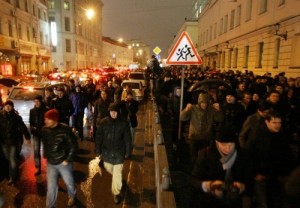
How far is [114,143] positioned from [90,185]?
1.49 m

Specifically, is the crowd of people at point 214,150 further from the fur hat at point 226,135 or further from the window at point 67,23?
the window at point 67,23

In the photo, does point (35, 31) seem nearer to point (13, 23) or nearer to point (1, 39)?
point (13, 23)

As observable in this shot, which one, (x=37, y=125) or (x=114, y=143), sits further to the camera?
(x=37, y=125)

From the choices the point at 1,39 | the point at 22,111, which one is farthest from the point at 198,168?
the point at 1,39

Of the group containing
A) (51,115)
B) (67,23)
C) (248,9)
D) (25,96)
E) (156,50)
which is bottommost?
(25,96)

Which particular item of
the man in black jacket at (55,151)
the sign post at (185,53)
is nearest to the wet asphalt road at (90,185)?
the man in black jacket at (55,151)

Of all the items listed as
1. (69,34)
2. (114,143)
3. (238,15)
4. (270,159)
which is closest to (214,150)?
(270,159)

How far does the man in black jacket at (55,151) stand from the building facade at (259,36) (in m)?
13.8

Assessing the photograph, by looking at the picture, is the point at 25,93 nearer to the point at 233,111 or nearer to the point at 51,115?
the point at 51,115

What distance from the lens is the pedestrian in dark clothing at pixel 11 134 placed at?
20.6 ft

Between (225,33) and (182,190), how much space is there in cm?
3040

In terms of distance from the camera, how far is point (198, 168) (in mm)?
3305

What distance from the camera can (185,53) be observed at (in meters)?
7.73

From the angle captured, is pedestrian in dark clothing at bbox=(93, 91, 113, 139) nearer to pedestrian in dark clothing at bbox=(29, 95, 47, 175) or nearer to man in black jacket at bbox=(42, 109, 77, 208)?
pedestrian in dark clothing at bbox=(29, 95, 47, 175)
